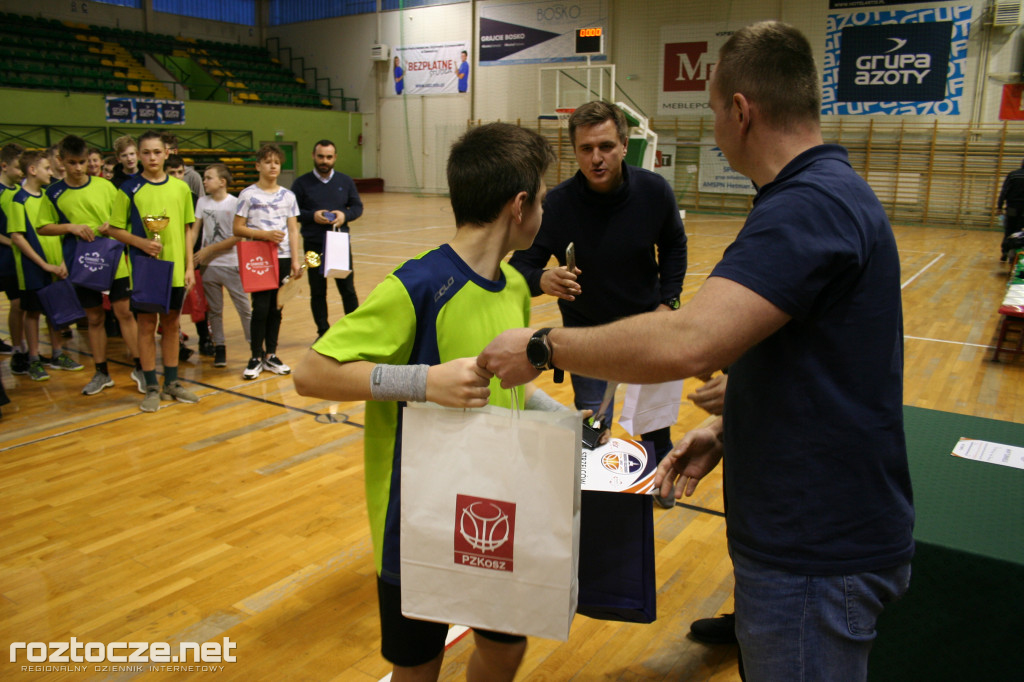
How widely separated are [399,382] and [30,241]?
5.73 metres

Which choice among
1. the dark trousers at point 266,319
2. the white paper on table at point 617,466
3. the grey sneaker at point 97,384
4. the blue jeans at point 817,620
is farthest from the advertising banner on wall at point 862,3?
the blue jeans at point 817,620

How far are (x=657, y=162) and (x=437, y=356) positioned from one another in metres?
19.0

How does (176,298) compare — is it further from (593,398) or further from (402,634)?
(402,634)

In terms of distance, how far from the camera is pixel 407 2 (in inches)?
937

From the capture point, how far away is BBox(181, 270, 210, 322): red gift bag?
247 inches

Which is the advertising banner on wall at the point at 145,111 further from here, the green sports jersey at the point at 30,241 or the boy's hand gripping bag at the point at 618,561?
the boy's hand gripping bag at the point at 618,561

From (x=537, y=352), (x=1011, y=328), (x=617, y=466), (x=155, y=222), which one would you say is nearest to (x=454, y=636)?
(x=617, y=466)

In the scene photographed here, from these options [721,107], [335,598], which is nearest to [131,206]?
[335,598]

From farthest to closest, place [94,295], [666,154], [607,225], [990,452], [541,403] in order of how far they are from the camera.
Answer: [666,154] < [94,295] < [607,225] < [990,452] < [541,403]

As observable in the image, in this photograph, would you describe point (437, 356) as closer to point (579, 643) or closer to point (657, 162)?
point (579, 643)

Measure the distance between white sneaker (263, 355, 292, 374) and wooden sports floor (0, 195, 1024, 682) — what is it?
0.10 metres

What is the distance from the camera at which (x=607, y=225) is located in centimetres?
327

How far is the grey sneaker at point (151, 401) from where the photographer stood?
5.16 m

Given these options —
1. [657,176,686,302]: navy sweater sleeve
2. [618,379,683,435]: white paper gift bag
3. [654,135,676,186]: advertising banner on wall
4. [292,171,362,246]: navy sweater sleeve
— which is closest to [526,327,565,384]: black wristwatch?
[618,379,683,435]: white paper gift bag
